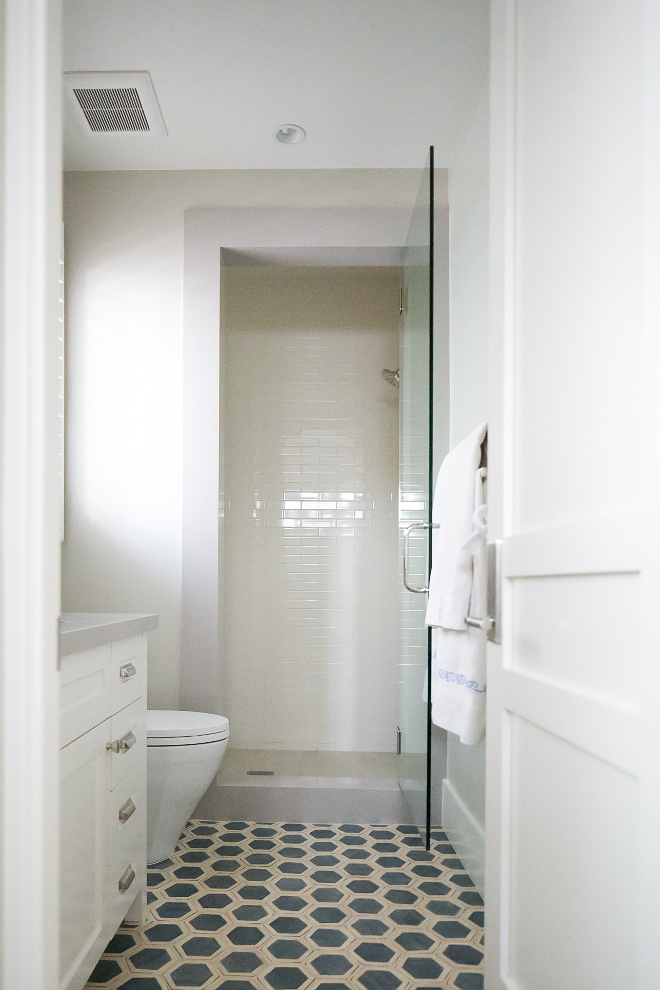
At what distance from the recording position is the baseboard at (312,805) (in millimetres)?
2787

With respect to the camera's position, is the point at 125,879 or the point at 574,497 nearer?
the point at 574,497

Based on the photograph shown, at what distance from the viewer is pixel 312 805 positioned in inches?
110

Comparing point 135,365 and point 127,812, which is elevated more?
point 135,365

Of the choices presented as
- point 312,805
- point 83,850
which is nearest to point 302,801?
point 312,805

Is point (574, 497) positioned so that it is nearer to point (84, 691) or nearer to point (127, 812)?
point (84, 691)

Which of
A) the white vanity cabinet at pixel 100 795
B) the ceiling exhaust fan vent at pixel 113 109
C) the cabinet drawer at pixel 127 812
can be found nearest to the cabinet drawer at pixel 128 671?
the white vanity cabinet at pixel 100 795

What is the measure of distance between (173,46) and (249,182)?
77cm

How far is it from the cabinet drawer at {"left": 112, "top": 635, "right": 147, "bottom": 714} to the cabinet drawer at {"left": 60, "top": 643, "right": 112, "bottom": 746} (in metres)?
0.05

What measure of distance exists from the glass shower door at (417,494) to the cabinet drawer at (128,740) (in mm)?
822

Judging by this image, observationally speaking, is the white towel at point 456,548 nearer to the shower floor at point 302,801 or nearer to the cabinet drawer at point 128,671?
the cabinet drawer at point 128,671

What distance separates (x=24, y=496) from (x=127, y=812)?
43.8 inches

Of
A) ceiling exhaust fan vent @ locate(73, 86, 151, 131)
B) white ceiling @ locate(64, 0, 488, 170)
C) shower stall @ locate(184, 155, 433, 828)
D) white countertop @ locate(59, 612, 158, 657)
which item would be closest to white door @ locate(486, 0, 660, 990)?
white countertop @ locate(59, 612, 158, 657)

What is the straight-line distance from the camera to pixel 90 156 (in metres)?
2.90

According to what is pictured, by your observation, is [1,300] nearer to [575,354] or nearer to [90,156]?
[575,354]
